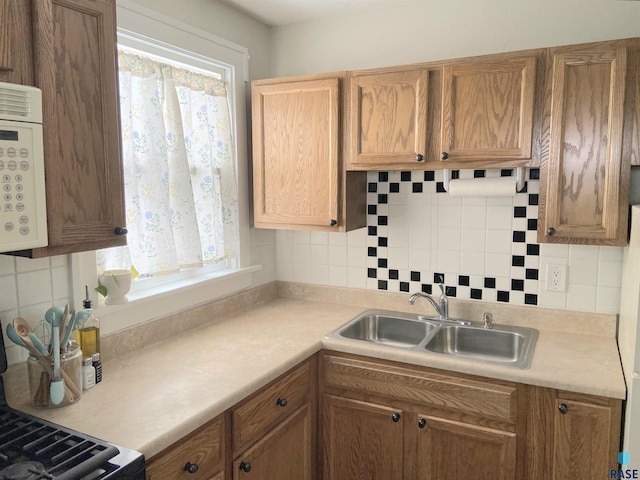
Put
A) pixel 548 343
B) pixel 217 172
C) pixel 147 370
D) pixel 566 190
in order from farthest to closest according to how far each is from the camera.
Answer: pixel 217 172, pixel 548 343, pixel 566 190, pixel 147 370

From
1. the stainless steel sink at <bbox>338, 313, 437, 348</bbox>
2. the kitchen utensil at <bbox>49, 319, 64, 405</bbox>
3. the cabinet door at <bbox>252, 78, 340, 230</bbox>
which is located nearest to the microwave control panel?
the kitchen utensil at <bbox>49, 319, 64, 405</bbox>

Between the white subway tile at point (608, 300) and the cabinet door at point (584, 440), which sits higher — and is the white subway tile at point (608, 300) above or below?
above

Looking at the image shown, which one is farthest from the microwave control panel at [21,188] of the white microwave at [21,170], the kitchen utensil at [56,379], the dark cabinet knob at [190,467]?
the dark cabinet knob at [190,467]

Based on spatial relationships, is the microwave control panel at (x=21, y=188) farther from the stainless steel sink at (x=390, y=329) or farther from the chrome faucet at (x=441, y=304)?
the chrome faucet at (x=441, y=304)

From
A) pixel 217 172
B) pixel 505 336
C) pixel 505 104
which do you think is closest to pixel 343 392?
pixel 505 336

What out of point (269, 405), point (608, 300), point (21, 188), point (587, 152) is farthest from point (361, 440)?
point (21, 188)

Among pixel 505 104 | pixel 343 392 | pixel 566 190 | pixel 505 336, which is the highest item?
pixel 505 104

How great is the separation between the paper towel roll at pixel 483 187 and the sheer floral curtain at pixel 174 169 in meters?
1.11

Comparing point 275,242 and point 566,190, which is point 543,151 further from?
point 275,242

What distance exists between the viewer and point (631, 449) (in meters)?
1.60

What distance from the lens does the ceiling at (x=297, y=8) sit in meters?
2.41

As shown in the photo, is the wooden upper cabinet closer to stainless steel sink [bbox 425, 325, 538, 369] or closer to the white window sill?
the white window sill

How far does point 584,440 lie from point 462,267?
3.10 ft

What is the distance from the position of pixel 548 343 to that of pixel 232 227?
1584mm
